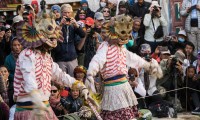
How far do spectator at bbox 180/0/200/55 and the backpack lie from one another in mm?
2226

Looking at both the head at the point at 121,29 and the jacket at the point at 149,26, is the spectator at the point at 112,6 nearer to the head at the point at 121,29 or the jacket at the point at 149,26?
the jacket at the point at 149,26

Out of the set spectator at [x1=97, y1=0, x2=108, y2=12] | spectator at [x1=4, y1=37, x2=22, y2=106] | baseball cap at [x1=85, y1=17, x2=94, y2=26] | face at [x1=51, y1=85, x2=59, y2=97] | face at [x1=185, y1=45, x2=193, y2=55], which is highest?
spectator at [x1=97, y1=0, x2=108, y2=12]

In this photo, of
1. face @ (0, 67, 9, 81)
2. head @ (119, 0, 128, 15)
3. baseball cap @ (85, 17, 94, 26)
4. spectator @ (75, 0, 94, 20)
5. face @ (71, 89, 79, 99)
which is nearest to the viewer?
face @ (0, 67, 9, 81)

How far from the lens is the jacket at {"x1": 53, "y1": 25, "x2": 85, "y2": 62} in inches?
471

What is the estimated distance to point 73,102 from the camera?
11312 millimetres

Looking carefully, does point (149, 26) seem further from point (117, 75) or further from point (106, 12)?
point (117, 75)

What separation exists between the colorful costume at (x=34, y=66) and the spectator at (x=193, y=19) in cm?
590

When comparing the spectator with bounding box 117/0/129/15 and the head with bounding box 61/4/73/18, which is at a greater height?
the head with bounding box 61/4/73/18

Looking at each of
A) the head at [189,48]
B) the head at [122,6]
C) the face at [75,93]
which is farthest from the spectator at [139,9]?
the face at [75,93]

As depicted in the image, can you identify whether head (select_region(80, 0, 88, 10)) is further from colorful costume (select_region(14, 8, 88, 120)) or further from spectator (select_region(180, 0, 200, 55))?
colorful costume (select_region(14, 8, 88, 120))

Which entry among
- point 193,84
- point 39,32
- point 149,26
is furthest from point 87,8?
point 39,32

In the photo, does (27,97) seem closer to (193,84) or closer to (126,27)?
(126,27)

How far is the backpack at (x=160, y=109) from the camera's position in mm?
12500

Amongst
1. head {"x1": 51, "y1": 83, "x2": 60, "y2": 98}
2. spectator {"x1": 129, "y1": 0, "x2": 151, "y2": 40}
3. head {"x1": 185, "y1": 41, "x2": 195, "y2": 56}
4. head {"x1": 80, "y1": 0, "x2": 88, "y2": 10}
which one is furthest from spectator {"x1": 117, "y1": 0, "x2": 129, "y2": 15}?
head {"x1": 51, "y1": 83, "x2": 60, "y2": 98}
